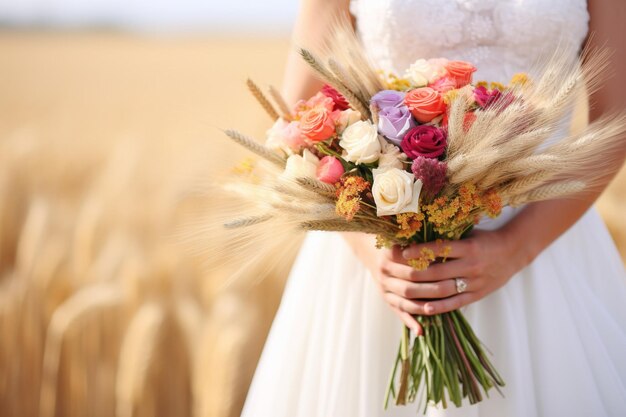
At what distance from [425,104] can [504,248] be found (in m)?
0.40

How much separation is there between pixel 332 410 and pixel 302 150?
601mm

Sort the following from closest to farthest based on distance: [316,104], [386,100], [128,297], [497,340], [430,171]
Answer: [430,171] → [386,100] → [316,104] → [497,340] → [128,297]

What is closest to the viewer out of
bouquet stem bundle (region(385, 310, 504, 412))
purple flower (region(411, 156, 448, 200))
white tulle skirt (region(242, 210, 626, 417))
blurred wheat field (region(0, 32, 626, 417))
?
purple flower (region(411, 156, 448, 200))

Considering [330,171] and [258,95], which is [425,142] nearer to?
[330,171]

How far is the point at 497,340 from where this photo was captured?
153cm

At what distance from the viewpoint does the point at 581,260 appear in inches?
68.0

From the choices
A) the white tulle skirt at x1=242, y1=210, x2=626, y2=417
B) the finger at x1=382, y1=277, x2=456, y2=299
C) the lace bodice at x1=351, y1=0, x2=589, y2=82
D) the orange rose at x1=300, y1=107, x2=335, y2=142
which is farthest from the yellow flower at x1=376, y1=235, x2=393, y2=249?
the lace bodice at x1=351, y1=0, x2=589, y2=82

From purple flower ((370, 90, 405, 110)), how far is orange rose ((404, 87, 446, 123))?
14 millimetres

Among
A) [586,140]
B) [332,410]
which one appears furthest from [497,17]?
[332,410]

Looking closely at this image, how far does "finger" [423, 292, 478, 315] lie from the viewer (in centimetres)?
136

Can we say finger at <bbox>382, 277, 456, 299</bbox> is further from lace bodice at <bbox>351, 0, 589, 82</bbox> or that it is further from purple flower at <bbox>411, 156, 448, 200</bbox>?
lace bodice at <bbox>351, 0, 589, 82</bbox>

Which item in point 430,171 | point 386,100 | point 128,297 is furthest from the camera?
point 128,297

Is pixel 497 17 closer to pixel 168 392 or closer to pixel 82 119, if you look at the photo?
pixel 168 392

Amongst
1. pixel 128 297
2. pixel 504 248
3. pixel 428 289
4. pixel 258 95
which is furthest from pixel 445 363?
pixel 128 297
